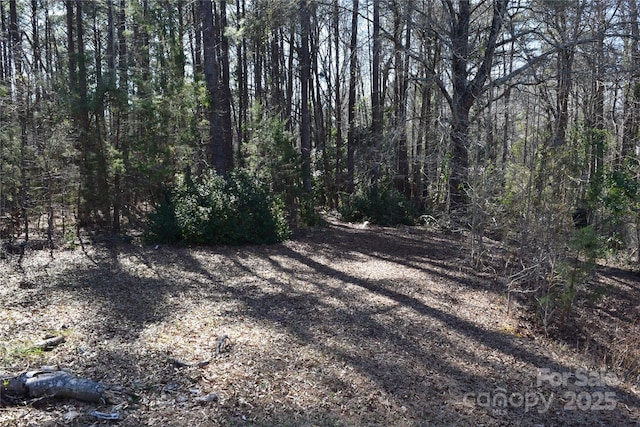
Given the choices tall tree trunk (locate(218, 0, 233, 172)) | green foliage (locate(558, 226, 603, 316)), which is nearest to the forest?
green foliage (locate(558, 226, 603, 316))

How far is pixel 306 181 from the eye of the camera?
12836 mm

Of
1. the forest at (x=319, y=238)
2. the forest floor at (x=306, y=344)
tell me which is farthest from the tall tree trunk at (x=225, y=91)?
the forest floor at (x=306, y=344)

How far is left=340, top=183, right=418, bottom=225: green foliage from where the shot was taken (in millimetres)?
14820

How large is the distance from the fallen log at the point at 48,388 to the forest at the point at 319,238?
8cm

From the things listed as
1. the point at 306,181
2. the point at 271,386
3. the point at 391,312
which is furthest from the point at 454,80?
the point at 271,386

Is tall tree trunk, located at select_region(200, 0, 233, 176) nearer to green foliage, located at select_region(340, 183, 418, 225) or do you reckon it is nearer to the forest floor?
the forest floor

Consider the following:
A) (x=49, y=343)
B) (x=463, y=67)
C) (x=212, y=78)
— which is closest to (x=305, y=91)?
(x=212, y=78)

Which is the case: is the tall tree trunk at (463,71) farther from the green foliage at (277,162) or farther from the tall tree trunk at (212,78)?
the tall tree trunk at (212,78)

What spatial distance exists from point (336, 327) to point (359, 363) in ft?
3.19

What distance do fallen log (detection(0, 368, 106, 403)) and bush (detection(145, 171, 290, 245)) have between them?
6350mm

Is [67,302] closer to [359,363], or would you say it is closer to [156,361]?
[156,361]

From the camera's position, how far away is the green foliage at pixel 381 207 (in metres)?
14.8

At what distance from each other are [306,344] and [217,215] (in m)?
5.65

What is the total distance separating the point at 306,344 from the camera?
5.05 meters
